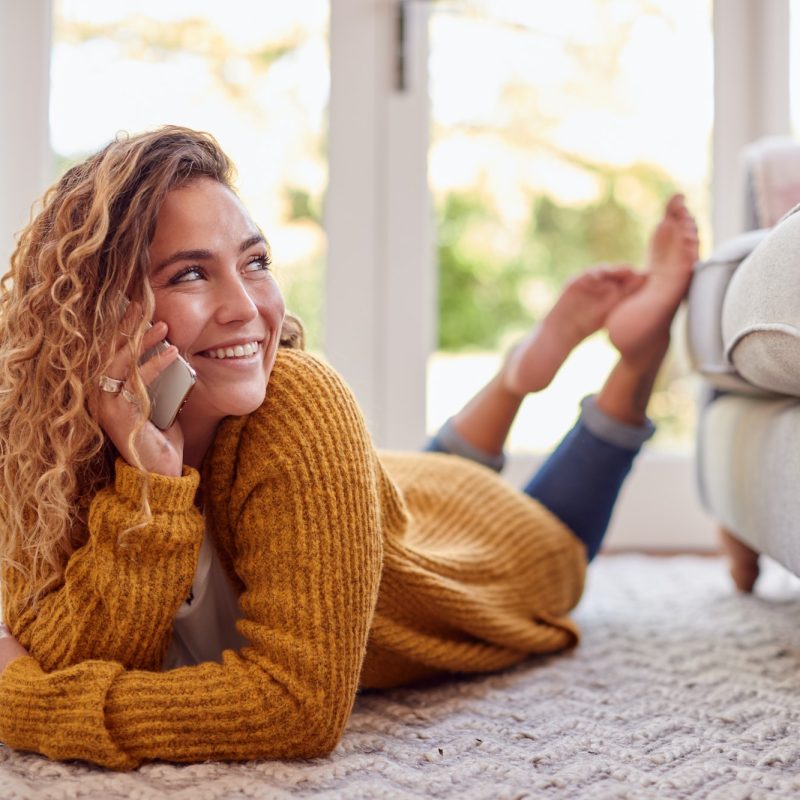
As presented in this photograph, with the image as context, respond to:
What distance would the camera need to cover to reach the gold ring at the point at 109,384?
842 millimetres

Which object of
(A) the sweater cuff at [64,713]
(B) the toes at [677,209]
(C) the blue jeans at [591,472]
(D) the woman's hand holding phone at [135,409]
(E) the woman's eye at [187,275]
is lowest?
(A) the sweater cuff at [64,713]

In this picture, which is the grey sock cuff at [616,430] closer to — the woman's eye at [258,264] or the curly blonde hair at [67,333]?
the woman's eye at [258,264]

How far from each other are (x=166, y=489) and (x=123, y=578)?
9cm

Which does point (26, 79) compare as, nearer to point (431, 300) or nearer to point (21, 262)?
point (431, 300)

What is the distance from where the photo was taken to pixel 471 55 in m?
2.16

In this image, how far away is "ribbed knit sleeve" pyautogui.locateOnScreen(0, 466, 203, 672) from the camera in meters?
0.83

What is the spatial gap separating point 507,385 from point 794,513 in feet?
1.96

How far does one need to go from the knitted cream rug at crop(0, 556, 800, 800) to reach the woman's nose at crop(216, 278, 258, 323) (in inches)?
15.4

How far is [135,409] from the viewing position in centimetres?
84

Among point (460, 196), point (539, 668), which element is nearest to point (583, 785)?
point (539, 668)

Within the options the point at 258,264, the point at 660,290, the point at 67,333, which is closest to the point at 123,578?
the point at 67,333

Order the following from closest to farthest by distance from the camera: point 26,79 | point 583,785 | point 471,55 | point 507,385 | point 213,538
Answer: point 583,785 → point 213,538 → point 507,385 → point 26,79 → point 471,55

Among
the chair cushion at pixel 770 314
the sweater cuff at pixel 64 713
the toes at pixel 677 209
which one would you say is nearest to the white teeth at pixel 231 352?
the sweater cuff at pixel 64 713

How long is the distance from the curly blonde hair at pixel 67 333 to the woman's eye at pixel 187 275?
0.03 meters
